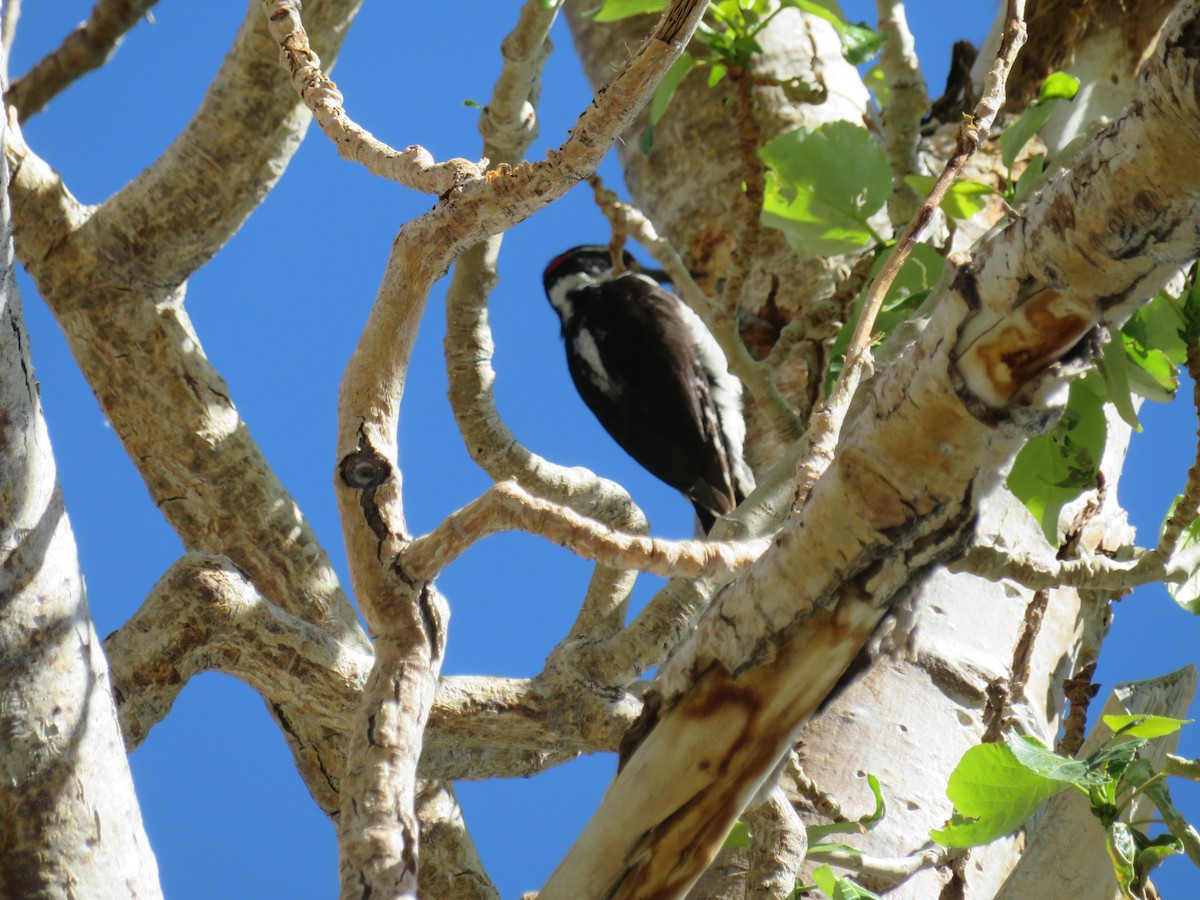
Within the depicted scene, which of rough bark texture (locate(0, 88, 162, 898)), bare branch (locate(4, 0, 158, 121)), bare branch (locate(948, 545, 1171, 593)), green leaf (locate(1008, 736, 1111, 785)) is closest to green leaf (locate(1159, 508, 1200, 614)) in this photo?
bare branch (locate(948, 545, 1171, 593))

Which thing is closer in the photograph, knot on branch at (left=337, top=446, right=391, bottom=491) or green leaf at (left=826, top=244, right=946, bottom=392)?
knot on branch at (left=337, top=446, right=391, bottom=491)

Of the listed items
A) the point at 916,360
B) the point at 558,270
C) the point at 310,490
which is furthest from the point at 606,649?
the point at 310,490

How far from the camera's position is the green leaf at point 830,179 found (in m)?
1.23

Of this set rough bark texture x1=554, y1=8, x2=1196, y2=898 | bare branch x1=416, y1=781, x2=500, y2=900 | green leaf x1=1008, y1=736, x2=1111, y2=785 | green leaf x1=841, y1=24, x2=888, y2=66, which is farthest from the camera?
green leaf x1=841, y1=24, x2=888, y2=66

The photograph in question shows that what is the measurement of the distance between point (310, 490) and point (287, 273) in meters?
3.04

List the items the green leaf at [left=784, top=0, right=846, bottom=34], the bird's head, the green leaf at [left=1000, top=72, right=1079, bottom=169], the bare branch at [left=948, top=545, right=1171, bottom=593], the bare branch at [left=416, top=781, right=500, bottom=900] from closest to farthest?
the bare branch at [left=948, top=545, right=1171, bottom=593] → the green leaf at [left=1000, top=72, right=1079, bottom=169] → the bare branch at [left=416, top=781, right=500, bottom=900] → the green leaf at [left=784, top=0, right=846, bottom=34] → the bird's head

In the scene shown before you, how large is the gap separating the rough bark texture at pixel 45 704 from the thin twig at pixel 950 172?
48 cm

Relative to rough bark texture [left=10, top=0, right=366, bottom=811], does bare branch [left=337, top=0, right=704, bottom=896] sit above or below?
below

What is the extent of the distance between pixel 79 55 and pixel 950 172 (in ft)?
5.92

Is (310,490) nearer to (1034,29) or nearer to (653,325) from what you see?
(653,325)

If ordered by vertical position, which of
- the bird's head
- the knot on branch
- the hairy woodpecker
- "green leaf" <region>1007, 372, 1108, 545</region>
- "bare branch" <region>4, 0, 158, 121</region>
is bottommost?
the knot on branch

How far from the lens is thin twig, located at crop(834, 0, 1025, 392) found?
2.31ft

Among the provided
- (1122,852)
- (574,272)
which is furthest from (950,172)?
(574,272)

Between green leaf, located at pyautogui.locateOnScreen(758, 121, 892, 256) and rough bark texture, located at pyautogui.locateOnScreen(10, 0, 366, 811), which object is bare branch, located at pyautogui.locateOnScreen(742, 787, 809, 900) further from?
green leaf, located at pyautogui.locateOnScreen(758, 121, 892, 256)
